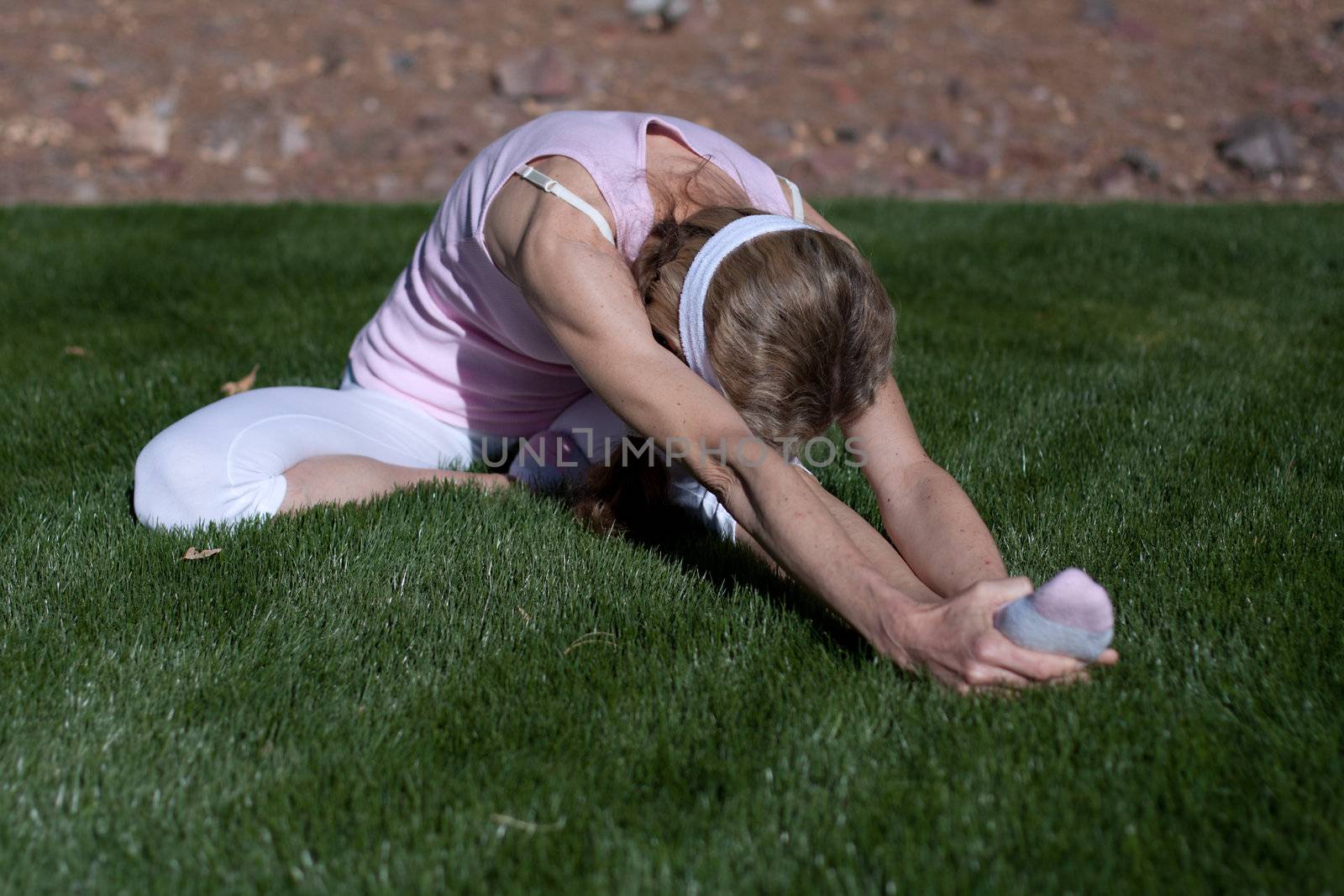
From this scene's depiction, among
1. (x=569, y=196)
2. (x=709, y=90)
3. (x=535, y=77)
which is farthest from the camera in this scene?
(x=709, y=90)

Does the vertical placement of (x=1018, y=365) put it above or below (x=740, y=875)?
below

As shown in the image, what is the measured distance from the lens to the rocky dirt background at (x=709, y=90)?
873cm

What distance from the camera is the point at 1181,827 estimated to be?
168 cm

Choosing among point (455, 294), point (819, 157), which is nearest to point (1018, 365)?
point (455, 294)

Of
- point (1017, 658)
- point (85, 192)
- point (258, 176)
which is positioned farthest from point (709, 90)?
point (1017, 658)

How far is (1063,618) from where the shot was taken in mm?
1878

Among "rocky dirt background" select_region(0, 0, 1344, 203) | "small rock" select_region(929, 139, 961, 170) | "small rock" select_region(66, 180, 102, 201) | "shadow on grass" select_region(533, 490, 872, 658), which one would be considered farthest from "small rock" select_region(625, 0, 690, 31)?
"shadow on grass" select_region(533, 490, 872, 658)

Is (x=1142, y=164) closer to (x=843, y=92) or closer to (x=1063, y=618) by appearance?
(x=843, y=92)

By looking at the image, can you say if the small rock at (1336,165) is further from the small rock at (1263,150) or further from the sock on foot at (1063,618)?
the sock on foot at (1063,618)

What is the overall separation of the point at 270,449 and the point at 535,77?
739 centimetres

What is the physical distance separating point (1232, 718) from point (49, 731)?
197 cm

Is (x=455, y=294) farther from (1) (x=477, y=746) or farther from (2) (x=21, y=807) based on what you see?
(2) (x=21, y=807)

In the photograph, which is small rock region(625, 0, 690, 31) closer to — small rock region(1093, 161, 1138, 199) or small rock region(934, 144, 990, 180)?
small rock region(934, 144, 990, 180)

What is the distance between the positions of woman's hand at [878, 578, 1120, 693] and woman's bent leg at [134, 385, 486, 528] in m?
1.53
